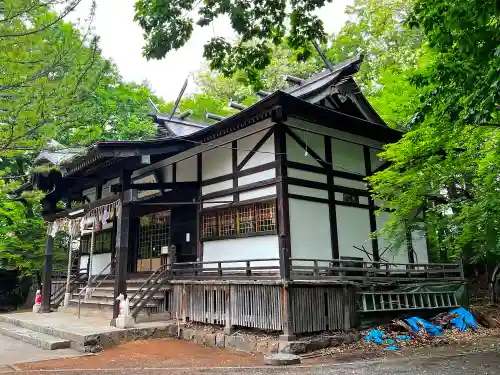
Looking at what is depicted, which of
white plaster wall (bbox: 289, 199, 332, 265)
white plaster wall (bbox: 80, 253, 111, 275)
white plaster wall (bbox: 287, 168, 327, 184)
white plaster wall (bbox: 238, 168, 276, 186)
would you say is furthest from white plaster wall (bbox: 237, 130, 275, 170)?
white plaster wall (bbox: 80, 253, 111, 275)

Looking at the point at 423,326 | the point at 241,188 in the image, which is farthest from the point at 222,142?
the point at 423,326

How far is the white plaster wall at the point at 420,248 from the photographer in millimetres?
15016

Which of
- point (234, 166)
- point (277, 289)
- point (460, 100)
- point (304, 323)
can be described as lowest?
point (304, 323)

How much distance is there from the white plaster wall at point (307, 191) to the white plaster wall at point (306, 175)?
1.00 feet

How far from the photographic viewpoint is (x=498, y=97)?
4.26 metres

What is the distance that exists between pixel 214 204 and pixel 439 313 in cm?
749

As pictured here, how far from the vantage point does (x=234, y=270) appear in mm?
Result: 12000

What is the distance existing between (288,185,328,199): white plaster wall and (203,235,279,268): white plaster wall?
1.36m

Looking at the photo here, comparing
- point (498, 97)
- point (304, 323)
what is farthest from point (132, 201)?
point (498, 97)

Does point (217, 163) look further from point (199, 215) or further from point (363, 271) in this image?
point (363, 271)

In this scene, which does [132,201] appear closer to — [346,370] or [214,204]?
[214,204]

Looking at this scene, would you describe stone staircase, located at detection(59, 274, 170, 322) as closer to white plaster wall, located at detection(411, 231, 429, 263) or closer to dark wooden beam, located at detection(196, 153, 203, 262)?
dark wooden beam, located at detection(196, 153, 203, 262)

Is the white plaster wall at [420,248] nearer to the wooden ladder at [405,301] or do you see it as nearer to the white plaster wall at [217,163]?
the wooden ladder at [405,301]

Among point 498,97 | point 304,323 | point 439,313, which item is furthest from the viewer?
point 439,313
